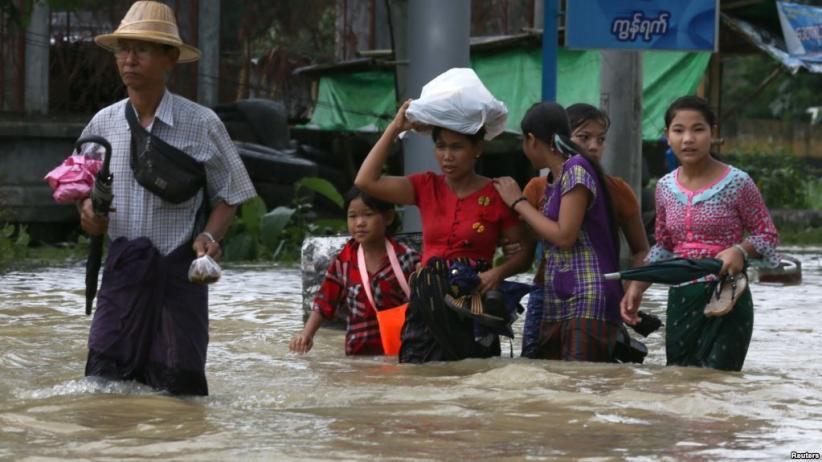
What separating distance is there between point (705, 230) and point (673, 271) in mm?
266

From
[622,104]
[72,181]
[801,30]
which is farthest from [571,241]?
[801,30]

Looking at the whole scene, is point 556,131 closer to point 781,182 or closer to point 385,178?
point 385,178

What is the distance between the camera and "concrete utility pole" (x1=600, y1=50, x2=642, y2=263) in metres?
13.8

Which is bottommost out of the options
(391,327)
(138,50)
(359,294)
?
(391,327)

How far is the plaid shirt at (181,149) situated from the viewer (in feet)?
19.7

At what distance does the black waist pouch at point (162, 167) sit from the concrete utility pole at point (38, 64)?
39.8 ft

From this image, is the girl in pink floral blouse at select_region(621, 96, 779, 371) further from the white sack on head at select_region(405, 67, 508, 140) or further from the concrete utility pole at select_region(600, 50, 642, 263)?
the concrete utility pole at select_region(600, 50, 642, 263)

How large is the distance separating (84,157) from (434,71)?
16.3 ft

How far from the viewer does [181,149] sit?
6.04 m

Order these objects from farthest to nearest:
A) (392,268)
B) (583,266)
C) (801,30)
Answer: (801,30)
(392,268)
(583,266)

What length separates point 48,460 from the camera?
5.08 meters

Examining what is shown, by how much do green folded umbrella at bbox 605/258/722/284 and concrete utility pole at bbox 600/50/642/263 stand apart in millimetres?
7367

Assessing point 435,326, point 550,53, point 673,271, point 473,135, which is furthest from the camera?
point 550,53

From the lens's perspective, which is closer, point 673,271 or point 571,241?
point 673,271
